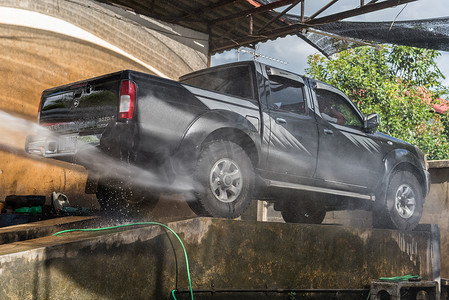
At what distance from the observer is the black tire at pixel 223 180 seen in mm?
4371

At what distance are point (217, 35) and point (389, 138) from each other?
6.40 metres

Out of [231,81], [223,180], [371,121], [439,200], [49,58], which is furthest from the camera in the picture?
[439,200]

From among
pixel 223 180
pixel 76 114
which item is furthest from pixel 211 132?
pixel 76 114

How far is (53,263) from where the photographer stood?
3.22 metres

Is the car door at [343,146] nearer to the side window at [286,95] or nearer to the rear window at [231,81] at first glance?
the side window at [286,95]

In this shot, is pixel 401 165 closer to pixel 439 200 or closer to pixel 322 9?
pixel 439 200

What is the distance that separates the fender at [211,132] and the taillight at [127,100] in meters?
0.55

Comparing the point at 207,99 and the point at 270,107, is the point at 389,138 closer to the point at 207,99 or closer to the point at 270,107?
the point at 270,107

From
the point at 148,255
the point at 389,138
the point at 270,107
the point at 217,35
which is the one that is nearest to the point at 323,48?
the point at 217,35

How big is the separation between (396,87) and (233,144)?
1603 cm

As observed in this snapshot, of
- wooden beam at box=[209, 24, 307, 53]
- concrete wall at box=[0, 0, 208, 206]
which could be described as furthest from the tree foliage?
concrete wall at box=[0, 0, 208, 206]

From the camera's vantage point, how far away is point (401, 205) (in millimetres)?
6559

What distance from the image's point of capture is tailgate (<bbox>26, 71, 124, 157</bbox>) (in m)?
4.32

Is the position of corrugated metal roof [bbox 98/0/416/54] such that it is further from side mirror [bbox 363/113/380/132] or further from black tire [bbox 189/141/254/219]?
black tire [bbox 189/141/254/219]
